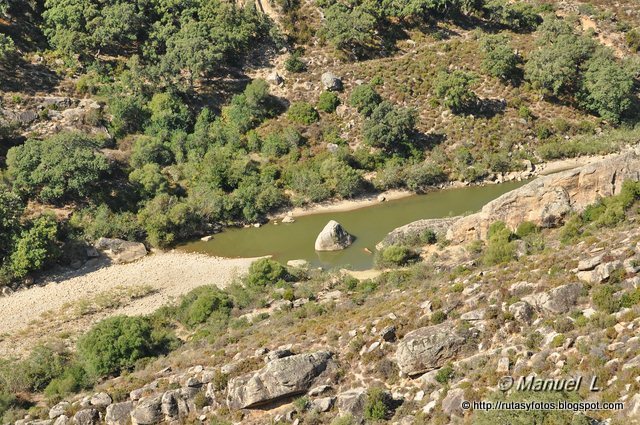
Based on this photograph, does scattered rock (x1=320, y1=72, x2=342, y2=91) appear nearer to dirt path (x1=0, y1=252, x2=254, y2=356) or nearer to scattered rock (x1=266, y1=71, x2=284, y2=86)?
scattered rock (x1=266, y1=71, x2=284, y2=86)

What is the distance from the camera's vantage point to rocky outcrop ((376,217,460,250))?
170ft

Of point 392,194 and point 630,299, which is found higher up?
point 630,299

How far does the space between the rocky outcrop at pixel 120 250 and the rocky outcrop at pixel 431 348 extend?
33.6 m

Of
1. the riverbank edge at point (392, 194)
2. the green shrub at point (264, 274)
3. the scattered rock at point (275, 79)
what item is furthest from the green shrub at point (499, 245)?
the scattered rock at point (275, 79)

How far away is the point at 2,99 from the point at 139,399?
50.2 metres

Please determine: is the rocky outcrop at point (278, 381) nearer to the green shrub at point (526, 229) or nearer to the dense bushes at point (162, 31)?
the green shrub at point (526, 229)

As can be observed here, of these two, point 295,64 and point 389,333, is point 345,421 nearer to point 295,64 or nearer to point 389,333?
point 389,333

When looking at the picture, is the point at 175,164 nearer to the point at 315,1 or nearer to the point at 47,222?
the point at 47,222

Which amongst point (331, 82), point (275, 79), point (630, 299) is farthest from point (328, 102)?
point (630, 299)

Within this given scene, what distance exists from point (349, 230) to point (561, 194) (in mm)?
20303

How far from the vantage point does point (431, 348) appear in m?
28.8

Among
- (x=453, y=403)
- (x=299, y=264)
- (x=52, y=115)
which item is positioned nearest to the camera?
(x=453, y=403)

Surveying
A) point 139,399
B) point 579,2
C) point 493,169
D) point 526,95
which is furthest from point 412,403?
point 579,2

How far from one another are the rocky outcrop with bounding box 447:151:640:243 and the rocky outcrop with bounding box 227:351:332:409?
22.5m
